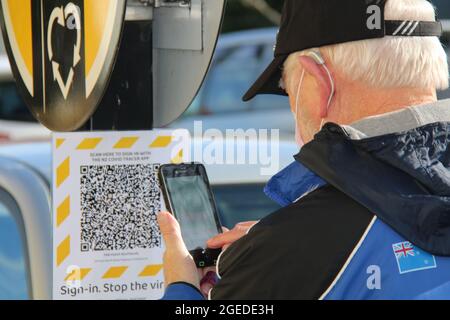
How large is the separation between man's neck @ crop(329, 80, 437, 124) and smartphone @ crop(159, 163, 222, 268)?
0.48m

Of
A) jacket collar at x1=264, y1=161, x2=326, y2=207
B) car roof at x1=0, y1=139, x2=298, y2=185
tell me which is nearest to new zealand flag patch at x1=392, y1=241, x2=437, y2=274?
jacket collar at x1=264, y1=161, x2=326, y2=207

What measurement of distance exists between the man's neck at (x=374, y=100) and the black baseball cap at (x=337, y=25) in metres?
0.11

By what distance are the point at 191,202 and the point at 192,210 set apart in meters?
0.02

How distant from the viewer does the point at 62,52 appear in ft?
8.05

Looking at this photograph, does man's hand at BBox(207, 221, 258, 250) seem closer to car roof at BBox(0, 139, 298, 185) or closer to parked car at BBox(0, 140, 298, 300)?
parked car at BBox(0, 140, 298, 300)

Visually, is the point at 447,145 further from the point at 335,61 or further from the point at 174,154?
the point at 174,154

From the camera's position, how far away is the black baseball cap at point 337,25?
1.99m

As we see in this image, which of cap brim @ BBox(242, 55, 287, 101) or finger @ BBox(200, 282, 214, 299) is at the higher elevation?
cap brim @ BBox(242, 55, 287, 101)

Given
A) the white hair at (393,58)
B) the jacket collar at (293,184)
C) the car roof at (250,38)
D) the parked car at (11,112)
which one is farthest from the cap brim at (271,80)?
the parked car at (11,112)

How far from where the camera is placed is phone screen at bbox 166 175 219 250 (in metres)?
2.31

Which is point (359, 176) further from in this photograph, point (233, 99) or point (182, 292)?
point (233, 99)

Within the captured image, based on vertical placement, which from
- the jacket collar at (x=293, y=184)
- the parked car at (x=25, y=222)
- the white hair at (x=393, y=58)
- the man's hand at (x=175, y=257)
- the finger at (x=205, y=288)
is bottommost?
the parked car at (x=25, y=222)

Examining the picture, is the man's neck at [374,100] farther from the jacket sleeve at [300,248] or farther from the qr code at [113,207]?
the qr code at [113,207]

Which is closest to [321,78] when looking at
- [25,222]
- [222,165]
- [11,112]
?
[25,222]
